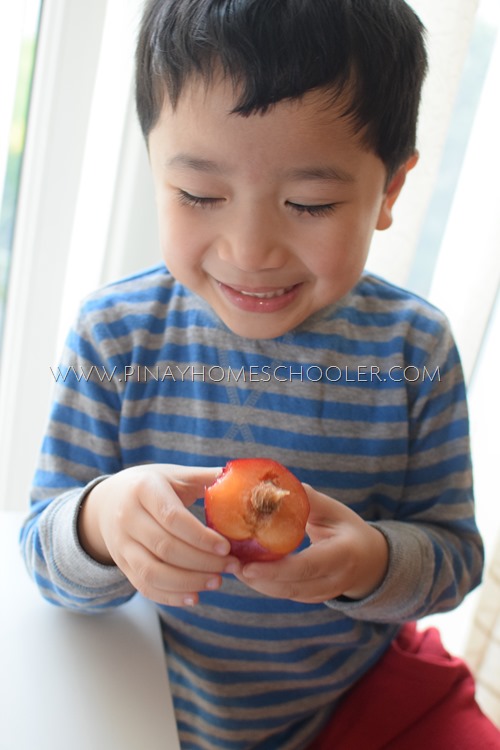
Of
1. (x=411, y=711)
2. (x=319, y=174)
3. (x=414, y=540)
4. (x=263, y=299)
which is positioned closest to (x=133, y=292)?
(x=263, y=299)

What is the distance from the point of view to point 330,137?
0.70 metres

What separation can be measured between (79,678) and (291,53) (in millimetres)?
571

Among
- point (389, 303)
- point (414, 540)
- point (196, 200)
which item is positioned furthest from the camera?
point (389, 303)

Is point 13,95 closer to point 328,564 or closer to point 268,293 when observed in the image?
point 268,293

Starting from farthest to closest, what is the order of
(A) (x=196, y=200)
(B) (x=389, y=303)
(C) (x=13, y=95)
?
(C) (x=13, y=95) → (B) (x=389, y=303) → (A) (x=196, y=200)

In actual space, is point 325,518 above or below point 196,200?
below

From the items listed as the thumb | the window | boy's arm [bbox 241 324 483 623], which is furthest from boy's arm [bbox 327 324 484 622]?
the window

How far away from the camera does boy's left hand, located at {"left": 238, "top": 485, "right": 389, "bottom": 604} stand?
2.24 feet

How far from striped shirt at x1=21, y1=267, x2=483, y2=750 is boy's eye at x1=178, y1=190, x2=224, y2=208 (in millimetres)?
187

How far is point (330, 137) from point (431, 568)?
46cm

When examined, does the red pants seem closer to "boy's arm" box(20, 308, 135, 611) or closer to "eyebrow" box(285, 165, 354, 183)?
"boy's arm" box(20, 308, 135, 611)

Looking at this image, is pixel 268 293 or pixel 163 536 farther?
pixel 268 293

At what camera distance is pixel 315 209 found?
0.74m

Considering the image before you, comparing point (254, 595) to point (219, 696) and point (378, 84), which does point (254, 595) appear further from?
point (378, 84)
